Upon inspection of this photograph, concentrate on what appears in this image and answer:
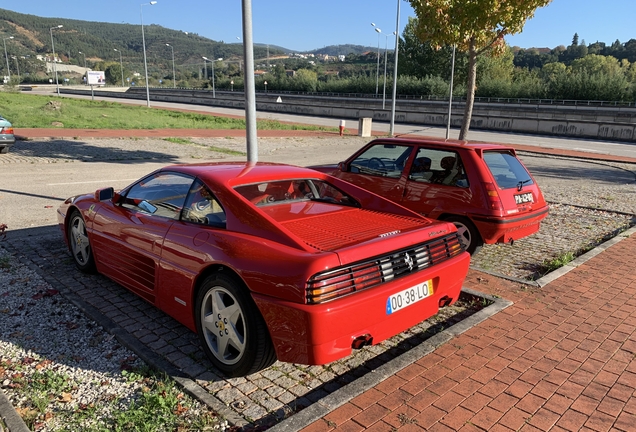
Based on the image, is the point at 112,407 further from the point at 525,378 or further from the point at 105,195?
the point at 525,378

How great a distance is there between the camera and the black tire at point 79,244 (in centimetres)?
508

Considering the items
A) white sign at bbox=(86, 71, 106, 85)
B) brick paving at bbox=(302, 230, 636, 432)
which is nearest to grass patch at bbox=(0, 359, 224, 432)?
brick paving at bbox=(302, 230, 636, 432)

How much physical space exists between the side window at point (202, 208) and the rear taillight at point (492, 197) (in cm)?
348

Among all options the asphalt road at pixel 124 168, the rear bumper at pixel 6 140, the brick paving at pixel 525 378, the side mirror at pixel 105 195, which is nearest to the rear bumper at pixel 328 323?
the brick paving at pixel 525 378

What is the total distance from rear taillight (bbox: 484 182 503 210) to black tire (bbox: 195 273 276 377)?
3.54 m

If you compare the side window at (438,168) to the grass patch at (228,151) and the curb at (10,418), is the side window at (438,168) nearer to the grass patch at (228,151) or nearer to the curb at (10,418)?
the curb at (10,418)

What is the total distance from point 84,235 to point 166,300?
189 centimetres

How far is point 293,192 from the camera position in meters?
4.24

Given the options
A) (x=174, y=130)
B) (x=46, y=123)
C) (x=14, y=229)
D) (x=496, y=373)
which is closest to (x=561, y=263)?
(x=496, y=373)

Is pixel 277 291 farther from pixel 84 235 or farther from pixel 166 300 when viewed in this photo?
pixel 84 235

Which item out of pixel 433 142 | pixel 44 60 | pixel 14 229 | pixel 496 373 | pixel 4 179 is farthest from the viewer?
pixel 44 60

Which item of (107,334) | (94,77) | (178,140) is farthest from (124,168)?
(94,77)

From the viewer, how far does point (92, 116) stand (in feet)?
95.1

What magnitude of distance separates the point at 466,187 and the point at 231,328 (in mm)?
3718
